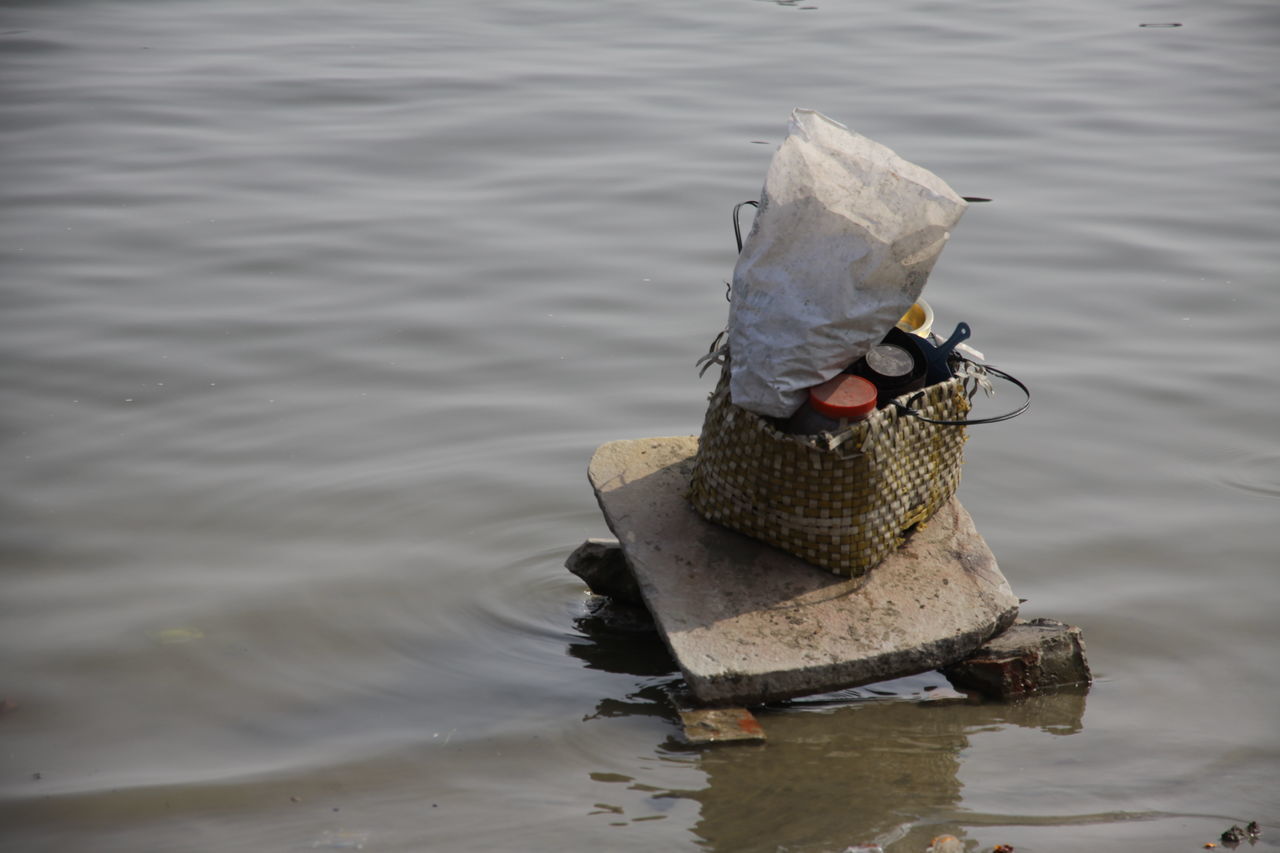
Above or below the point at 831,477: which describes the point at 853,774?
below

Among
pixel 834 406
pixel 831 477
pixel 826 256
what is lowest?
pixel 831 477

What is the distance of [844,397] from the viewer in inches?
114

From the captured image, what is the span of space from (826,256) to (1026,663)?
1.19 meters

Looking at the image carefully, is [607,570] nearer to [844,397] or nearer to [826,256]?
[844,397]

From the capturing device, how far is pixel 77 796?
9.44ft

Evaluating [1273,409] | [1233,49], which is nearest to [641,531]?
[1273,409]

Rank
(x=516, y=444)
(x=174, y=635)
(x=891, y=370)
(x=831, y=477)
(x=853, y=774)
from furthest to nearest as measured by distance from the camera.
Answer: (x=516, y=444), (x=174, y=635), (x=891, y=370), (x=831, y=477), (x=853, y=774)

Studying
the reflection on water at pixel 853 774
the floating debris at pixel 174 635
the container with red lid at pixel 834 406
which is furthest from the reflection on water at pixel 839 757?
the floating debris at pixel 174 635

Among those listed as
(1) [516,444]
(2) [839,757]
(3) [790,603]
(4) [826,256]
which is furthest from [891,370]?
(1) [516,444]

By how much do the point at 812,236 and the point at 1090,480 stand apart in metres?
2.04

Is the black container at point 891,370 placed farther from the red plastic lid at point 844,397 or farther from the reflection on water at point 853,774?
the reflection on water at point 853,774

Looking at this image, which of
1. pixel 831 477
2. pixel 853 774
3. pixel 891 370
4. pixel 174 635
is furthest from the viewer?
pixel 174 635

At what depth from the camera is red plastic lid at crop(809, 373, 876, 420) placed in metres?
2.88

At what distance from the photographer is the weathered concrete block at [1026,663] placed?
3121 mm
